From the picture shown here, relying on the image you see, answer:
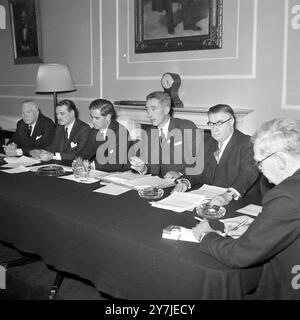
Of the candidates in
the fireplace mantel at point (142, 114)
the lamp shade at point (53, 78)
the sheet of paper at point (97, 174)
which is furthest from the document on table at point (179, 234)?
the lamp shade at point (53, 78)

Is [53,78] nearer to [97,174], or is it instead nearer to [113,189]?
[97,174]

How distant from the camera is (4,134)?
21.1 ft

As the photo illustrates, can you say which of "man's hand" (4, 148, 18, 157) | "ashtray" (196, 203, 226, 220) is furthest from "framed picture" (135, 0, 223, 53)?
"ashtray" (196, 203, 226, 220)

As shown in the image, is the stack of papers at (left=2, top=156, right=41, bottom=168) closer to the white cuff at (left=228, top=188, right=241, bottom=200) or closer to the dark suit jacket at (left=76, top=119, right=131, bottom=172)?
the dark suit jacket at (left=76, top=119, right=131, bottom=172)

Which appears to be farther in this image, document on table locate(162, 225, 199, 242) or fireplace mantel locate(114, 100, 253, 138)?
fireplace mantel locate(114, 100, 253, 138)

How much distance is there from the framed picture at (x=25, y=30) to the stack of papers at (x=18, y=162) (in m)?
2.82

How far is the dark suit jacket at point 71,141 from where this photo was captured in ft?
13.3

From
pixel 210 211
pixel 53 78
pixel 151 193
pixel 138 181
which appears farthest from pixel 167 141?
pixel 53 78

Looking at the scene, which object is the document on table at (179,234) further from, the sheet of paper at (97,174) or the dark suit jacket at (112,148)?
the dark suit jacket at (112,148)

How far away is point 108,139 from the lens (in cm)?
376

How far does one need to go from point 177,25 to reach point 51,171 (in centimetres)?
218

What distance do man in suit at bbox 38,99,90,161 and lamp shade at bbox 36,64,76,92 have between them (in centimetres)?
107

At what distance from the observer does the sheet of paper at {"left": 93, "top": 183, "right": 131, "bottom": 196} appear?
102 inches

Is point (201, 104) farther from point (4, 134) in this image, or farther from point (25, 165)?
point (4, 134)
